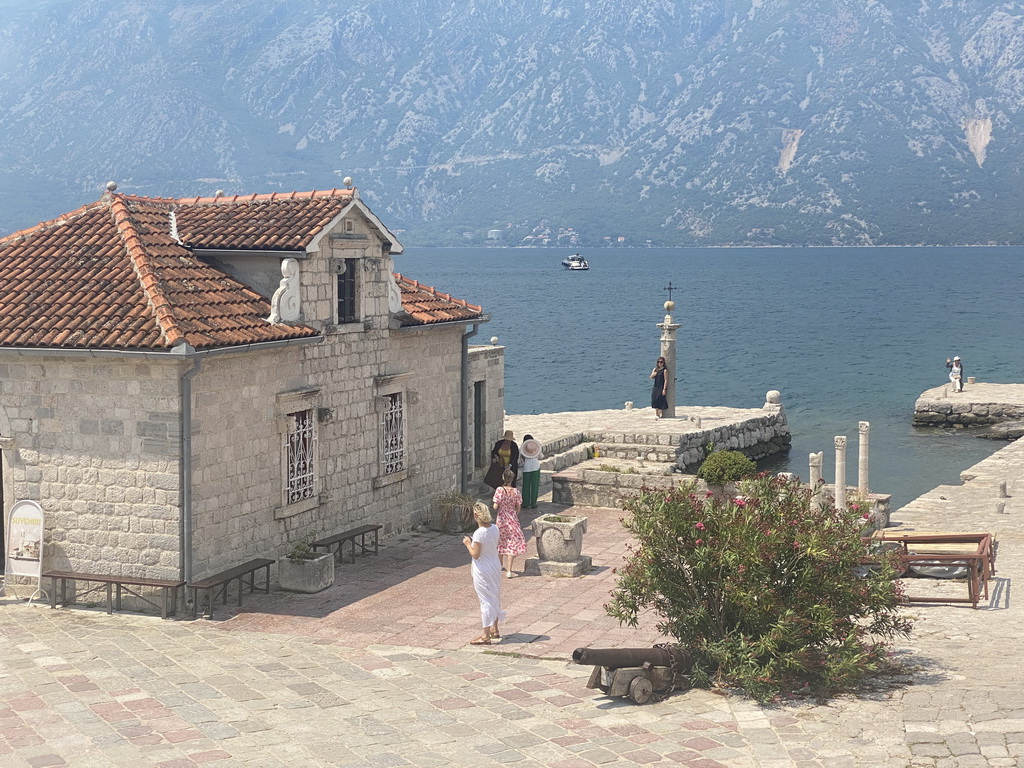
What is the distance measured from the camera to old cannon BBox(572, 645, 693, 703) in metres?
11.8

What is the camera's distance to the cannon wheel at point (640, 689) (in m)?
11.8

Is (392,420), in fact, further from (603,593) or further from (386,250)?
(603,593)

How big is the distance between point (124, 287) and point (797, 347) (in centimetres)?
8036

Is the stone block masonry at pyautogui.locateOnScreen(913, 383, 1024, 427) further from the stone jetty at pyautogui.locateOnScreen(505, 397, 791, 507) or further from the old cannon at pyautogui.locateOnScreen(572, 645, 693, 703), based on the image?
the old cannon at pyautogui.locateOnScreen(572, 645, 693, 703)

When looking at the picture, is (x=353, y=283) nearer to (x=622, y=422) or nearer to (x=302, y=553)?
(x=302, y=553)

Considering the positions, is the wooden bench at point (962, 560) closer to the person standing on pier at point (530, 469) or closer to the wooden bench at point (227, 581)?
the wooden bench at point (227, 581)

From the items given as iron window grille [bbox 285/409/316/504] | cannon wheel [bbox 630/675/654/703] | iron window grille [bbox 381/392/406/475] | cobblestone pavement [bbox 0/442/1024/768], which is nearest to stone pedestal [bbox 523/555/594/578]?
cobblestone pavement [bbox 0/442/1024/768]

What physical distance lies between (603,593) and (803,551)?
505 centimetres

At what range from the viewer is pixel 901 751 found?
10.1 m

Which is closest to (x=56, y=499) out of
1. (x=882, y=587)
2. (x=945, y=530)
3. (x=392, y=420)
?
(x=392, y=420)

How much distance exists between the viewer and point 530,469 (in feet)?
76.4

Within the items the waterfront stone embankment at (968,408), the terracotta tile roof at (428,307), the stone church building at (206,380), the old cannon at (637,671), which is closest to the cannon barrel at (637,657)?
the old cannon at (637,671)

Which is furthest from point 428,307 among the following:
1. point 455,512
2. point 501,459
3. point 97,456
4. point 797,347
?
point 797,347

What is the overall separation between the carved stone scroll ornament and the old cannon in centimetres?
761
